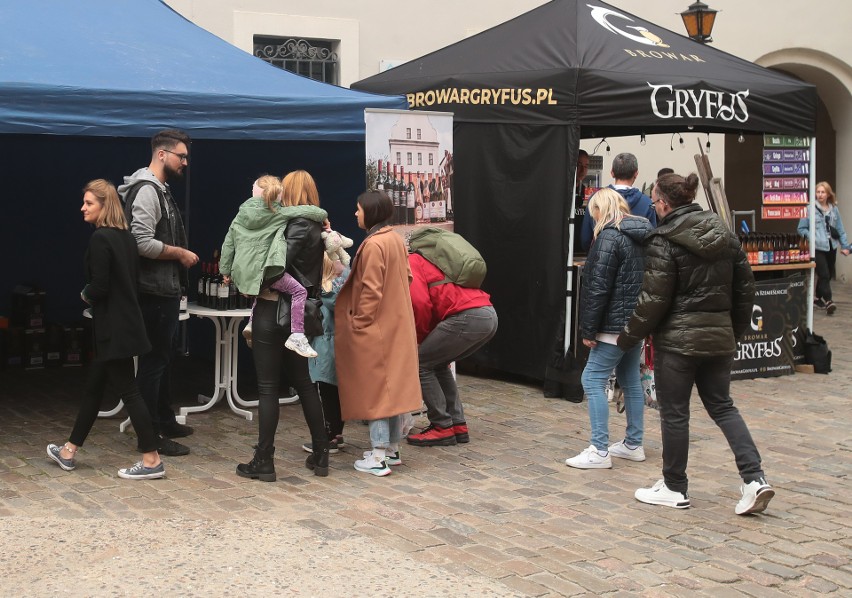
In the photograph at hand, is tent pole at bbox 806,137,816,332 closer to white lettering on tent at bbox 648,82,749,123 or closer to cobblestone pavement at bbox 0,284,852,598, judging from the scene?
white lettering on tent at bbox 648,82,749,123

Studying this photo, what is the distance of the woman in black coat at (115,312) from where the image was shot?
5.86m

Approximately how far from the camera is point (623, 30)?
9445mm

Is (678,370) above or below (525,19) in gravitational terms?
below

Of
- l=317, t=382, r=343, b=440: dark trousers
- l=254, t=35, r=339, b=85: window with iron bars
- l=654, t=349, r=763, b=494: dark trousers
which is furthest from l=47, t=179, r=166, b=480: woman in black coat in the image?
l=254, t=35, r=339, b=85: window with iron bars

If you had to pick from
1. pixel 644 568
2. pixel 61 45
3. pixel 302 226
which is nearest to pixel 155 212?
pixel 302 226

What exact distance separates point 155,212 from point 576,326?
378 cm

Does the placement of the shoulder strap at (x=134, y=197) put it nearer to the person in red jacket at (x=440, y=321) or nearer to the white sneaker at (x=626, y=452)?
the person in red jacket at (x=440, y=321)

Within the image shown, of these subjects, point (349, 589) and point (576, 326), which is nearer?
point (349, 589)

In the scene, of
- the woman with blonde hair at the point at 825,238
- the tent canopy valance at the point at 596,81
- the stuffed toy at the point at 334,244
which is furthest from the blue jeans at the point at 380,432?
the woman with blonde hair at the point at 825,238

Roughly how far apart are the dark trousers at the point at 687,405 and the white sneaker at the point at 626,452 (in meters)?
1.00

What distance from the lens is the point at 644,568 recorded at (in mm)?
4863

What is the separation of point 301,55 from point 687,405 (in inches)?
326

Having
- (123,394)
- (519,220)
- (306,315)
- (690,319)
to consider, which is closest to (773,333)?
(519,220)

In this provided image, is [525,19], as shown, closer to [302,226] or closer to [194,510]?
[302,226]
